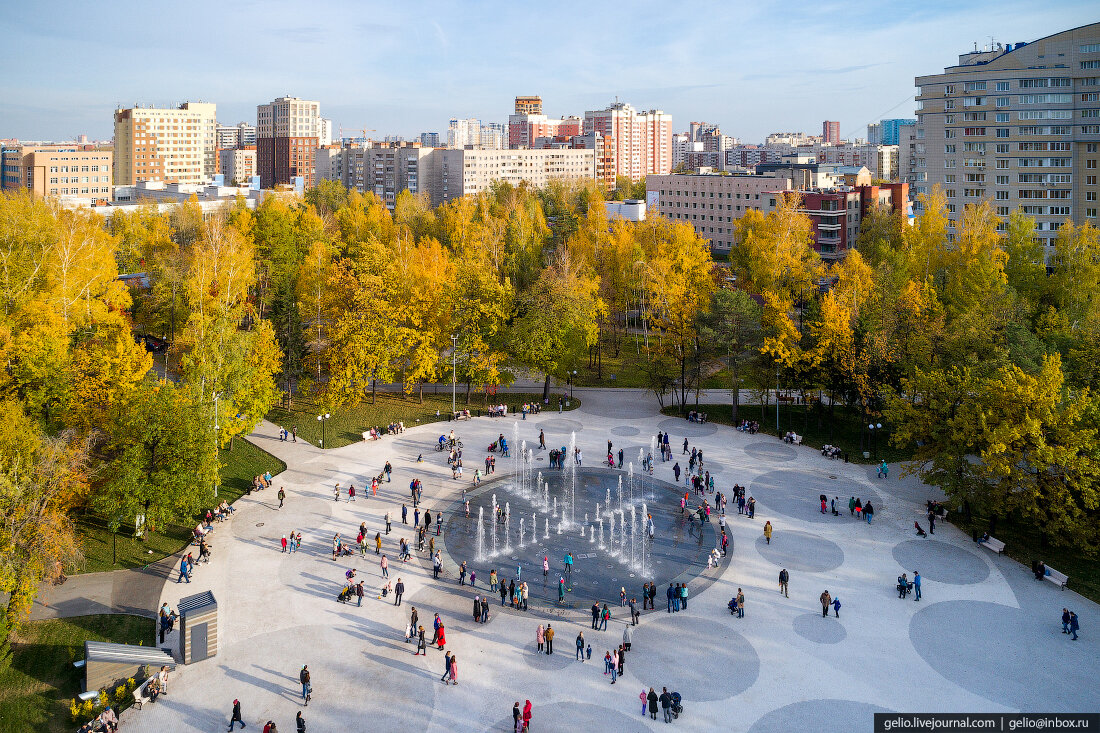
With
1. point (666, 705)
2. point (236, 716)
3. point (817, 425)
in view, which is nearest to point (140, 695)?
point (236, 716)

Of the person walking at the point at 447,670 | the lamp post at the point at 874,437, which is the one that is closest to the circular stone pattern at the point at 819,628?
the person walking at the point at 447,670

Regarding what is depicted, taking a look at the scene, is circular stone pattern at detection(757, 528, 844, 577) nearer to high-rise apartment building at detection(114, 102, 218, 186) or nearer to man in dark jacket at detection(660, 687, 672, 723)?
man in dark jacket at detection(660, 687, 672, 723)

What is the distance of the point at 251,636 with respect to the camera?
29844mm

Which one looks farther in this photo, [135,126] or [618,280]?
[135,126]

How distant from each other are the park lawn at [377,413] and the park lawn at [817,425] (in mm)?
10351

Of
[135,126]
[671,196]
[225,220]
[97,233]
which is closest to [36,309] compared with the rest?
[97,233]

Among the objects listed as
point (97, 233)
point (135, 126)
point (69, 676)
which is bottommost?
point (69, 676)

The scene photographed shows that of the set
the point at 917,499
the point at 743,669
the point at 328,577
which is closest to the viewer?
the point at 743,669

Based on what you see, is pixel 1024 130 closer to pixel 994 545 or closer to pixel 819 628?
pixel 994 545

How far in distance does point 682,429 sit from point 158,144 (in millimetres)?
175036

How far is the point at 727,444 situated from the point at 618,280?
30.9 m

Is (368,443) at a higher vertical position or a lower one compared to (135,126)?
lower

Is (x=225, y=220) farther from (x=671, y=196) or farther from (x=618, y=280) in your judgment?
(x=671, y=196)

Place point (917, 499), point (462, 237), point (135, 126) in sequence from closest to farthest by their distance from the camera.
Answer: point (917, 499), point (462, 237), point (135, 126)
